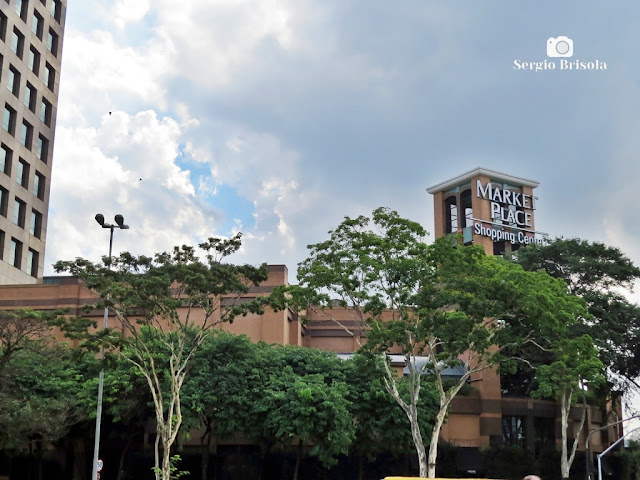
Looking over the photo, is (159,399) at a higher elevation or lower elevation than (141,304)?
lower

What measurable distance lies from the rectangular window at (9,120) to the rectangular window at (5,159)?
1676 millimetres

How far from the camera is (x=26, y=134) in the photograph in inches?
2598

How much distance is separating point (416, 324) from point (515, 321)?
658cm

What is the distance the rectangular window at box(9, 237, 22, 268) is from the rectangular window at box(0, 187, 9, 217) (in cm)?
236

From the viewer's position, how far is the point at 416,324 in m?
38.2

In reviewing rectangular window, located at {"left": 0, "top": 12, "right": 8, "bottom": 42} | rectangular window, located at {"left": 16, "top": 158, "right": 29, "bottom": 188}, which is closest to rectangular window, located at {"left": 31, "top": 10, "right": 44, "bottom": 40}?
rectangular window, located at {"left": 0, "top": 12, "right": 8, "bottom": 42}

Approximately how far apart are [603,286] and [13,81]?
4919cm

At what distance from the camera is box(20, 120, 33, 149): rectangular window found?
6506 cm

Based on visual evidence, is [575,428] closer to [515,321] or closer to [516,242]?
[515,321]

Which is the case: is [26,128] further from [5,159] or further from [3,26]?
[3,26]

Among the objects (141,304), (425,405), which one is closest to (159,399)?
(141,304)

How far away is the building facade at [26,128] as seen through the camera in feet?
205

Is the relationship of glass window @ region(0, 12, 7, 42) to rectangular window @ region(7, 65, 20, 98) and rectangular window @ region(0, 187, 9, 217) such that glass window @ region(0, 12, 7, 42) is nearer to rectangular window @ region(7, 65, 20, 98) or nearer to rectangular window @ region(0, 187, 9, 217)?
rectangular window @ region(7, 65, 20, 98)

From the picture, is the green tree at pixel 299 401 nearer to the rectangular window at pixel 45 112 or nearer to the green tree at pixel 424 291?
the green tree at pixel 424 291
